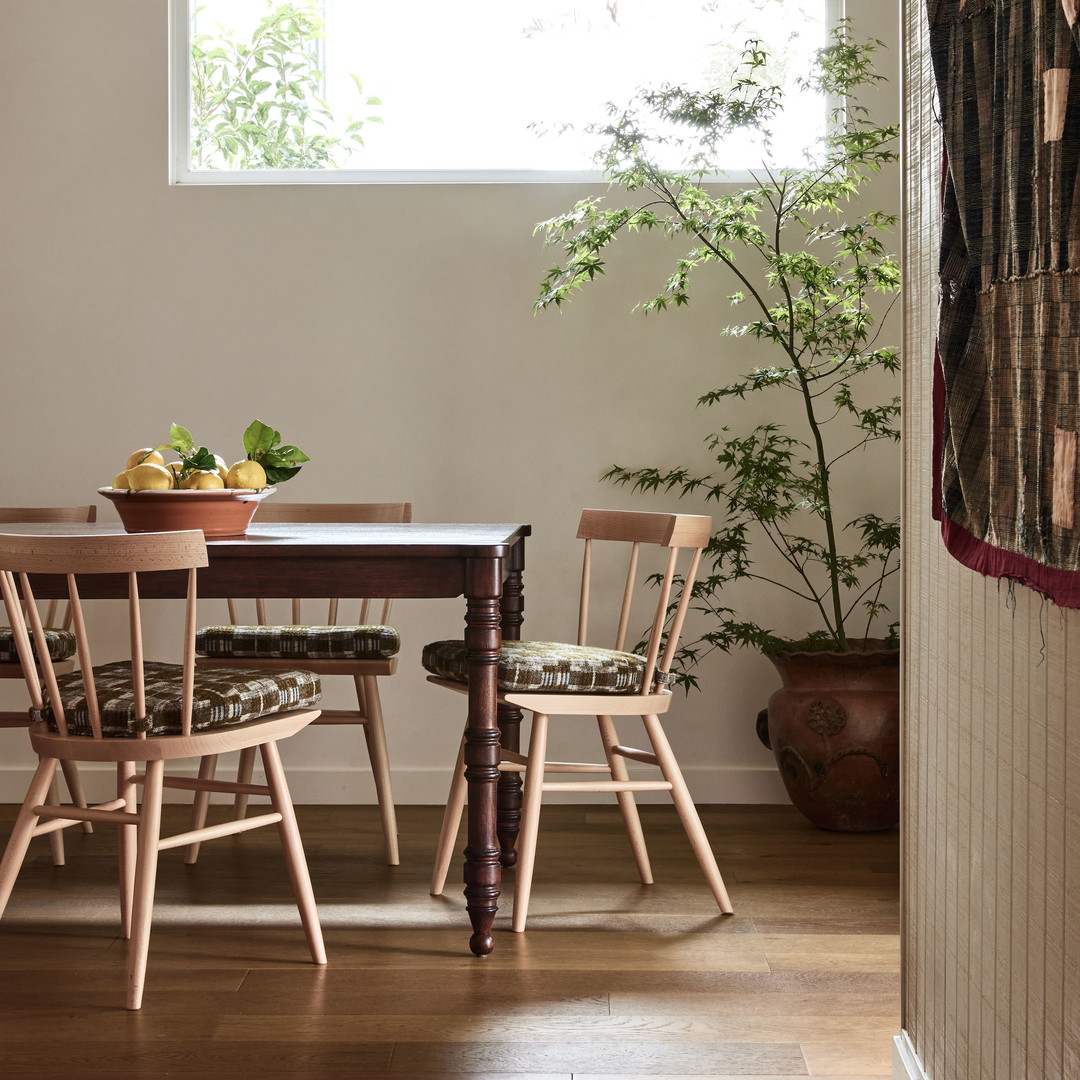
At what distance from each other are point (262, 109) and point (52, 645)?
170 centimetres

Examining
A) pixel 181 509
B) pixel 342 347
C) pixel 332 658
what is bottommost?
pixel 332 658

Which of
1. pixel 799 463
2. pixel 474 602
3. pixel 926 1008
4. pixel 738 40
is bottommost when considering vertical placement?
pixel 926 1008

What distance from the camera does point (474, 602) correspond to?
2.16 metres

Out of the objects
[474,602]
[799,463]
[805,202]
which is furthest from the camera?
[799,463]

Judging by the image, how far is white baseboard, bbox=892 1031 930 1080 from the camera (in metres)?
1.57

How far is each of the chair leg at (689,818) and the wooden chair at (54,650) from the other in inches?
53.1

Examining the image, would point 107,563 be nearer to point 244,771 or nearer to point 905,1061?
point 244,771

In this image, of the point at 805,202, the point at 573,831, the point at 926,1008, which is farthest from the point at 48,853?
the point at 805,202

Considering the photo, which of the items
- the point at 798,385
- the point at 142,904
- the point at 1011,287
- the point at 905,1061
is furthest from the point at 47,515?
the point at 1011,287

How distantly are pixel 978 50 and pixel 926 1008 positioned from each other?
1.18 meters

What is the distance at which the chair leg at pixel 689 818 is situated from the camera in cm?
243

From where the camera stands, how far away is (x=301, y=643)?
2773mm

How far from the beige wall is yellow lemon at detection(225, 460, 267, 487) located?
1002 millimetres

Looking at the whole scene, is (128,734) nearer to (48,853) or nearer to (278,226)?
(48,853)
